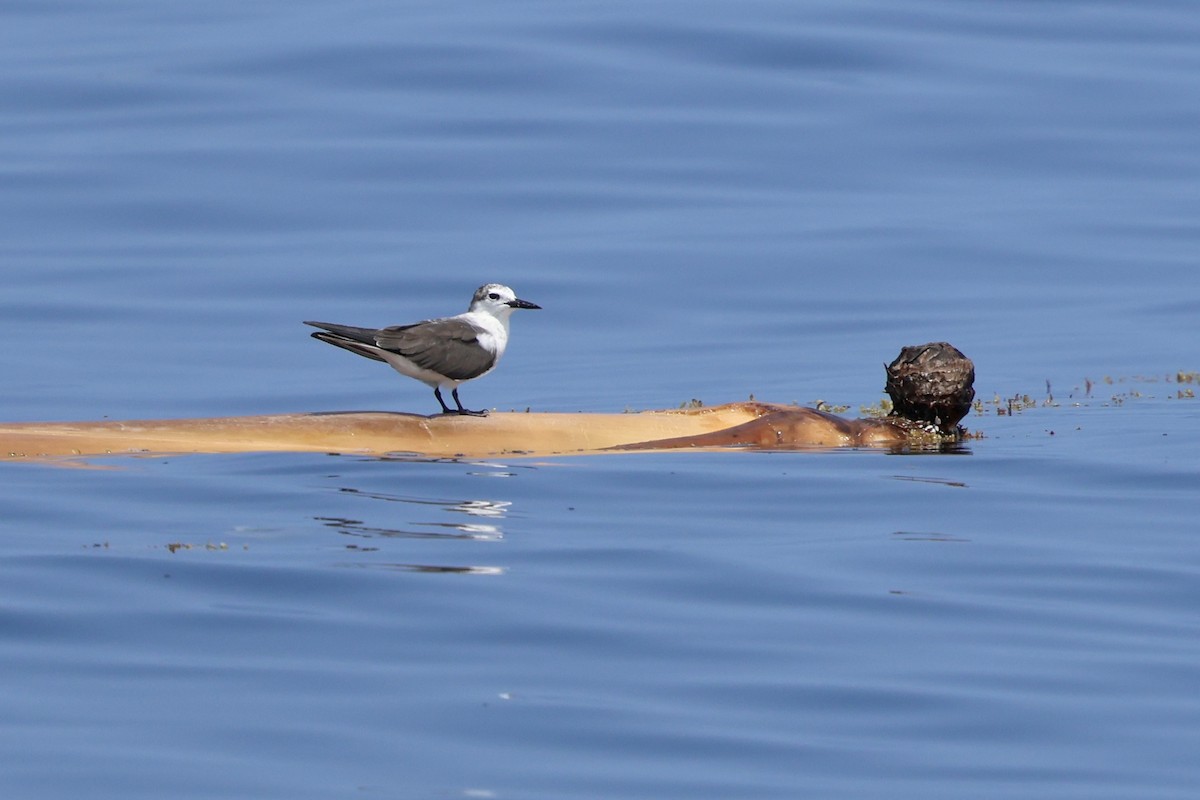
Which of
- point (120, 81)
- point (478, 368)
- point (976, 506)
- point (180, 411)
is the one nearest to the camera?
point (976, 506)

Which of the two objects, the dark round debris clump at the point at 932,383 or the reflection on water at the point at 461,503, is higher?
the dark round debris clump at the point at 932,383

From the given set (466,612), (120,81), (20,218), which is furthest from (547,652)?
(120,81)

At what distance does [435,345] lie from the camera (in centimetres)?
1508

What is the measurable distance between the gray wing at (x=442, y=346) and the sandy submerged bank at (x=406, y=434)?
0.52m

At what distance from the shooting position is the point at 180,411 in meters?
21.0

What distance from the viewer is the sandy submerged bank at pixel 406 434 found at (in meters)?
Result: 14.3

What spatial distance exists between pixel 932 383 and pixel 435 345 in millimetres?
3866

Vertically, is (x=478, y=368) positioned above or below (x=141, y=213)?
below

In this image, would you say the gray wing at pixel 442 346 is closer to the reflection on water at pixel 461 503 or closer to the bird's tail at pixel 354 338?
the bird's tail at pixel 354 338

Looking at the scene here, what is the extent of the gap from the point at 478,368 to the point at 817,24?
40324 mm

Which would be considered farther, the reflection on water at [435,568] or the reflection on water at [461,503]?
the reflection on water at [461,503]

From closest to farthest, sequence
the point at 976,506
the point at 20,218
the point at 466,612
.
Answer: the point at 466,612 < the point at 976,506 < the point at 20,218

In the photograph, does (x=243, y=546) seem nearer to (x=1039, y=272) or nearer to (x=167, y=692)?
(x=167, y=692)

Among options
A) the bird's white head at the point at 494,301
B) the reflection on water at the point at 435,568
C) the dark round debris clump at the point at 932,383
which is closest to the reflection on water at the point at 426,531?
the reflection on water at the point at 435,568
